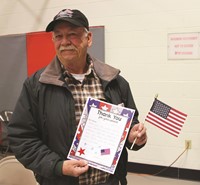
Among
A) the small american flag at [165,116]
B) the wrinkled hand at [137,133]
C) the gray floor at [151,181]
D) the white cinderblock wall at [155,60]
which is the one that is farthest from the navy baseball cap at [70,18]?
the gray floor at [151,181]

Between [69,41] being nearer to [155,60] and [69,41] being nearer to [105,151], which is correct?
[105,151]

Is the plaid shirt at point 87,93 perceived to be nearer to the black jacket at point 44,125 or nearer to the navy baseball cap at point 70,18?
the black jacket at point 44,125

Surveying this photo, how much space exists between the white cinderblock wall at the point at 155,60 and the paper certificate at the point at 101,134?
85.6 inches

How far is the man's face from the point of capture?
1.30m

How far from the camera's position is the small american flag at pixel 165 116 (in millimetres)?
1741

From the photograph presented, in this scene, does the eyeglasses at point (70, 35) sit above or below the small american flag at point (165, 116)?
above

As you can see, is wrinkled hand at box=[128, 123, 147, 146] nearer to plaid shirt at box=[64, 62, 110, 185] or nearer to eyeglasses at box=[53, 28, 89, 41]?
plaid shirt at box=[64, 62, 110, 185]

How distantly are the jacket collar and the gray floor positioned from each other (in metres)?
2.23

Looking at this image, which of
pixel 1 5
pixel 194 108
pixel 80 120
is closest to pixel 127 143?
pixel 80 120

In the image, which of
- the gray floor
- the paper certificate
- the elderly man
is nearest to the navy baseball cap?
the elderly man

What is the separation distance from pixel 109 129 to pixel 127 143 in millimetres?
184

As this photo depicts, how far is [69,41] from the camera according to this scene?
1.30 m

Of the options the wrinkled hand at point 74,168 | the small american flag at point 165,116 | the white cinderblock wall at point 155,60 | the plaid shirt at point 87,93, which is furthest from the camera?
the white cinderblock wall at point 155,60

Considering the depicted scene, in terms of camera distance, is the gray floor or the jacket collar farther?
the gray floor
